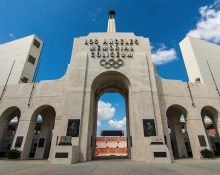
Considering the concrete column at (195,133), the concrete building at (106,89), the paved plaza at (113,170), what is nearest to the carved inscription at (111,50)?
the concrete building at (106,89)

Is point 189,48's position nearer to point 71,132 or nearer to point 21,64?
point 71,132

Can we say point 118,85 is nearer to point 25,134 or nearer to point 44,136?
point 44,136

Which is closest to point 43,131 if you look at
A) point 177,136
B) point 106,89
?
point 106,89

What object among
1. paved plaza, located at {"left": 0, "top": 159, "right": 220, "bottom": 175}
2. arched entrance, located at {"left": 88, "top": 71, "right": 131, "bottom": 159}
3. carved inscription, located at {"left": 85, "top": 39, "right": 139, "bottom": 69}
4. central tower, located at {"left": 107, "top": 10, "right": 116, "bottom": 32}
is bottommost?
paved plaza, located at {"left": 0, "top": 159, "right": 220, "bottom": 175}

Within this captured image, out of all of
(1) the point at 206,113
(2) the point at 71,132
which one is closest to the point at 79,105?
(2) the point at 71,132

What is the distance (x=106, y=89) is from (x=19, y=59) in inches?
890

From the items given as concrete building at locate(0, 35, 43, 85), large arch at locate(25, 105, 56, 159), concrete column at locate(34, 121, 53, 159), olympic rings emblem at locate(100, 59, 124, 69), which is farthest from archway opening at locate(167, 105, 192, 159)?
concrete building at locate(0, 35, 43, 85)

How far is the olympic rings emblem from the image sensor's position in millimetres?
22438

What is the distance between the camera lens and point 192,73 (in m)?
33.3

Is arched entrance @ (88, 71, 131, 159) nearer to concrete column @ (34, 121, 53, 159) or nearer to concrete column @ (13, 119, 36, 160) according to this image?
concrete column @ (34, 121, 53, 159)

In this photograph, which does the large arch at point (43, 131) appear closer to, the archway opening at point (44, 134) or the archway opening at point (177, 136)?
the archway opening at point (44, 134)

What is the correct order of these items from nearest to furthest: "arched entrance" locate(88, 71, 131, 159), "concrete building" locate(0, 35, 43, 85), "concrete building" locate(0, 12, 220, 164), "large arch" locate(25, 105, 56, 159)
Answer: "concrete building" locate(0, 12, 220, 164)
"large arch" locate(25, 105, 56, 159)
"arched entrance" locate(88, 71, 131, 159)
"concrete building" locate(0, 35, 43, 85)

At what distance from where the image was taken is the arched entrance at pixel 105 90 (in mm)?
21828

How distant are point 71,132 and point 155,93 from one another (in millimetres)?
12052
